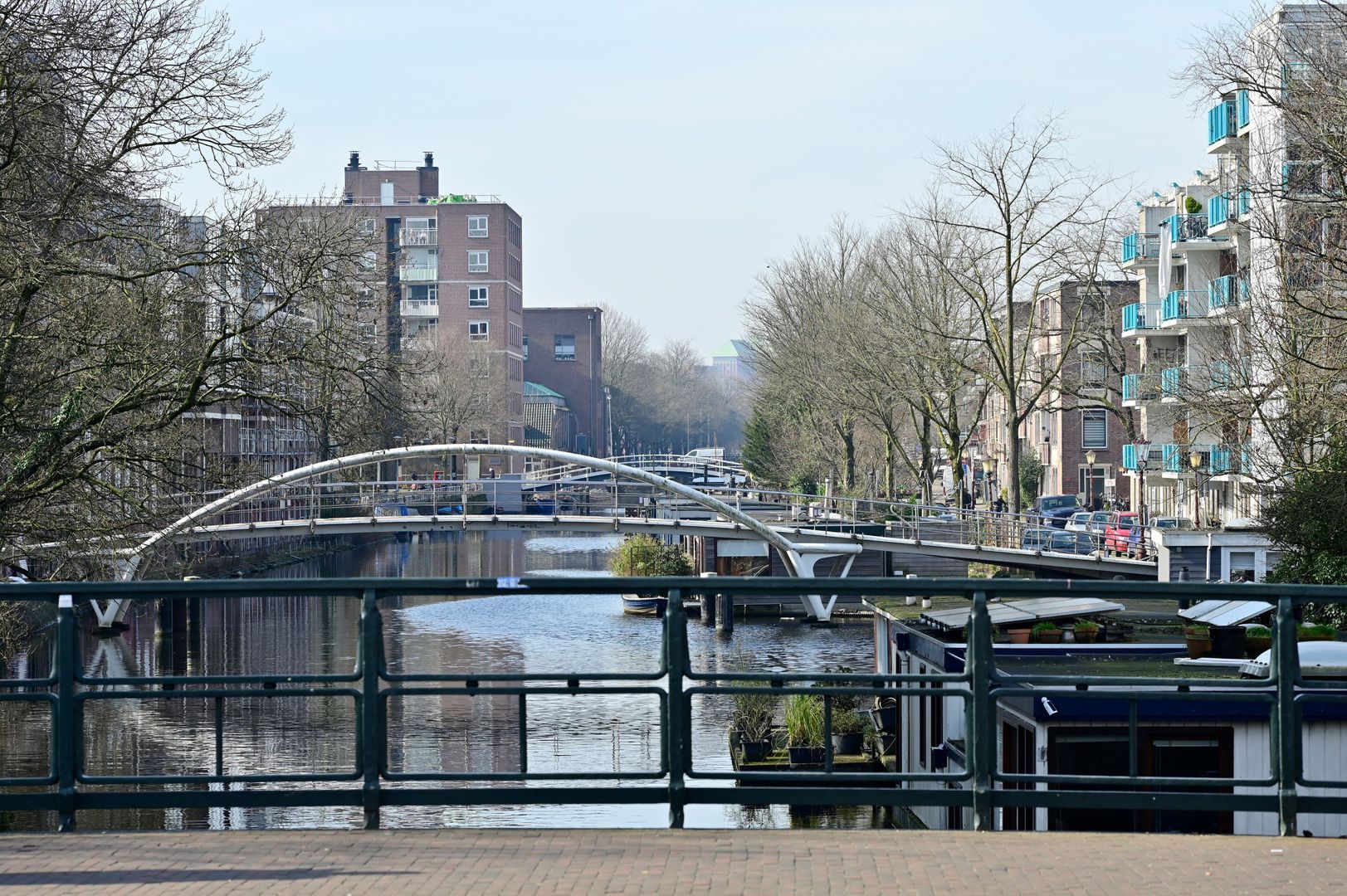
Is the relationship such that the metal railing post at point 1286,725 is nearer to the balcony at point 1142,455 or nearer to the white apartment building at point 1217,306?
the white apartment building at point 1217,306

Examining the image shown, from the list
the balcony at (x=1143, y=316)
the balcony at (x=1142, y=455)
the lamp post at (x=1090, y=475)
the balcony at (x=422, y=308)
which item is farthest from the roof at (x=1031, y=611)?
the balcony at (x=422, y=308)

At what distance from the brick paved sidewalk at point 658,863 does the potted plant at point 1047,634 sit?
41.7ft

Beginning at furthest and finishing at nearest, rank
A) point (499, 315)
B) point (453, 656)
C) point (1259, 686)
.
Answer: point (499, 315), point (453, 656), point (1259, 686)

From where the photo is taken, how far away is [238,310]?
23.2 m

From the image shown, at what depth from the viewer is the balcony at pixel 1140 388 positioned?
48500mm

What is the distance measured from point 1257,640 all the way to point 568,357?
136 metres

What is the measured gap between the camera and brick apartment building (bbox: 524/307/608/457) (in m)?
152

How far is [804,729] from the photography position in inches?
932

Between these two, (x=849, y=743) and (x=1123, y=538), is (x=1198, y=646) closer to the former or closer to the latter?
(x=849, y=743)

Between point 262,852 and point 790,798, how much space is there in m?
2.35

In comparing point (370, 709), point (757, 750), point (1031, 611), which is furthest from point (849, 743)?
point (370, 709)

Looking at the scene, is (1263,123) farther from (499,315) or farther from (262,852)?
(499,315)

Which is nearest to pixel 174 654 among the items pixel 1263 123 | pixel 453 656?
pixel 1263 123

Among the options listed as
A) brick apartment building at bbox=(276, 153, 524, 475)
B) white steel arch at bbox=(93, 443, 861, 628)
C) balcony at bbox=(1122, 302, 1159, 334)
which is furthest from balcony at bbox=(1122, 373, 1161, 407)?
brick apartment building at bbox=(276, 153, 524, 475)
